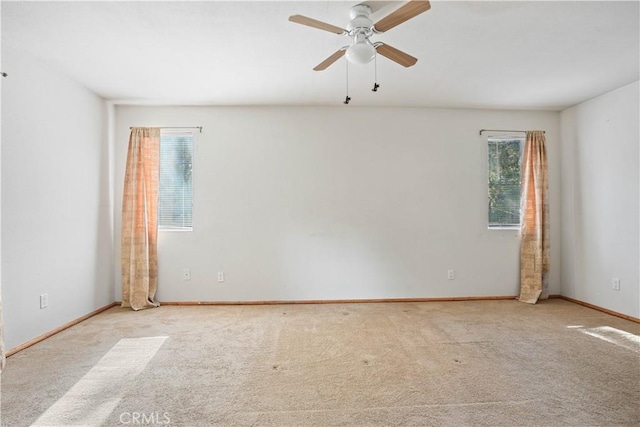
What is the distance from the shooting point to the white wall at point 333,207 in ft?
12.9

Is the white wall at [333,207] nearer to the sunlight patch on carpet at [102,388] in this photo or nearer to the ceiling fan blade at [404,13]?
the sunlight patch on carpet at [102,388]

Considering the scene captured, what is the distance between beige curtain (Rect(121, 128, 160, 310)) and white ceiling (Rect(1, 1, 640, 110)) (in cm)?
56

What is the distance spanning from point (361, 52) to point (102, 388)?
8.64 ft

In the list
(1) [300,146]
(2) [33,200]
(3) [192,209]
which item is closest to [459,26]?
(1) [300,146]

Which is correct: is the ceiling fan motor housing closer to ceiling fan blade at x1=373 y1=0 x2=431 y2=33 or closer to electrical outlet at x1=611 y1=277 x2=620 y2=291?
ceiling fan blade at x1=373 y1=0 x2=431 y2=33

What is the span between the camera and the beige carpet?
1725 mm

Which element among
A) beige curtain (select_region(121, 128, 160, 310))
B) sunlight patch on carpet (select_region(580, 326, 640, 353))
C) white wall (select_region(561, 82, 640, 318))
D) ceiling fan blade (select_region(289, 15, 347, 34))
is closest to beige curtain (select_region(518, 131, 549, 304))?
white wall (select_region(561, 82, 640, 318))

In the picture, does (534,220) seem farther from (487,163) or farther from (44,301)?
(44,301)

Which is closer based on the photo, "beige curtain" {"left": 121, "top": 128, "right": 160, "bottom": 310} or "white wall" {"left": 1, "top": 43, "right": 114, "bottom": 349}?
"white wall" {"left": 1, "top": 43, "right": 114, "bottom": 349}

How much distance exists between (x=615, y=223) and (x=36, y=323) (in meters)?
5.83

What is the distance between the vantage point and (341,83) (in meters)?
3.27

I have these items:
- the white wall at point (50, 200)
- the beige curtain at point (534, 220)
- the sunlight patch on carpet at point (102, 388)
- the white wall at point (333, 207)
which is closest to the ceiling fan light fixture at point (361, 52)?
the white wall at point (333, 207)

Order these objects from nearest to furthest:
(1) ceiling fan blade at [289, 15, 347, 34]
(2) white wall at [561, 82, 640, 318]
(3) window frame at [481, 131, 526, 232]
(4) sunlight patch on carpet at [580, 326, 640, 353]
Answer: (1) ceiling fan blade at [289, 15, 347, 34] < (4) sunlight patch on carpet at [580, 326, 640, 353] < (2) white wall at [561, 82, 640, 318] < (3) window frame at [481, 131, 526, 232]

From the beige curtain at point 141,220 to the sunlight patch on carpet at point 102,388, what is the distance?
1160 millimetres
